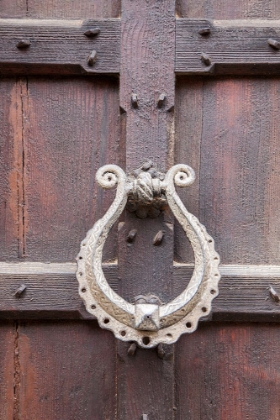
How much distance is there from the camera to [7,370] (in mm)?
775

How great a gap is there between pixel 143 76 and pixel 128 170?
15cm

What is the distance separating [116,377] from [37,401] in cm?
13

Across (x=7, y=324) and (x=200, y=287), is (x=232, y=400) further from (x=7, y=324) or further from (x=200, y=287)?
(x=7, y=324)

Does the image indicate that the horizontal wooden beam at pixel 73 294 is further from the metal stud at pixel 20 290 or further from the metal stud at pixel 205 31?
the metal stud at pixel 205 31

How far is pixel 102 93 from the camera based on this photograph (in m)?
0.79

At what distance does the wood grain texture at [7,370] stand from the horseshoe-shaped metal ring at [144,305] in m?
0.20

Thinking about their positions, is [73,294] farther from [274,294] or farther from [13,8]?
[13,8]

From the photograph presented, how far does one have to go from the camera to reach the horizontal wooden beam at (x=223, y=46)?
76cm

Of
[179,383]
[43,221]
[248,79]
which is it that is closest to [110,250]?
[43,221]

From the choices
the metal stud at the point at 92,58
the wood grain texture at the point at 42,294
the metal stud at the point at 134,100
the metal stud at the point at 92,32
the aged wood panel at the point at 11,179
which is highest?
the metal stud at the point at 92,32

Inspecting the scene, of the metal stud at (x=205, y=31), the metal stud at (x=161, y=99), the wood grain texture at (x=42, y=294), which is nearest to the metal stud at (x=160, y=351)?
the wood grain texture at (x=42, y=294)

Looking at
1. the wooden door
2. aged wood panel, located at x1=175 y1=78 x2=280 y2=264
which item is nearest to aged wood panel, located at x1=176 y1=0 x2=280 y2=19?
the wooden door

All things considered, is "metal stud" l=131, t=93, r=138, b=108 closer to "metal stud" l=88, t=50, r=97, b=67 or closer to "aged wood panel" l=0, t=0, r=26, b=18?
"metal stud" l=88, t=50, r=97, b=67

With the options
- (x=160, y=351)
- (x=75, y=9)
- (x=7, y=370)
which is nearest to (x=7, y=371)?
(x=7, y=370)
